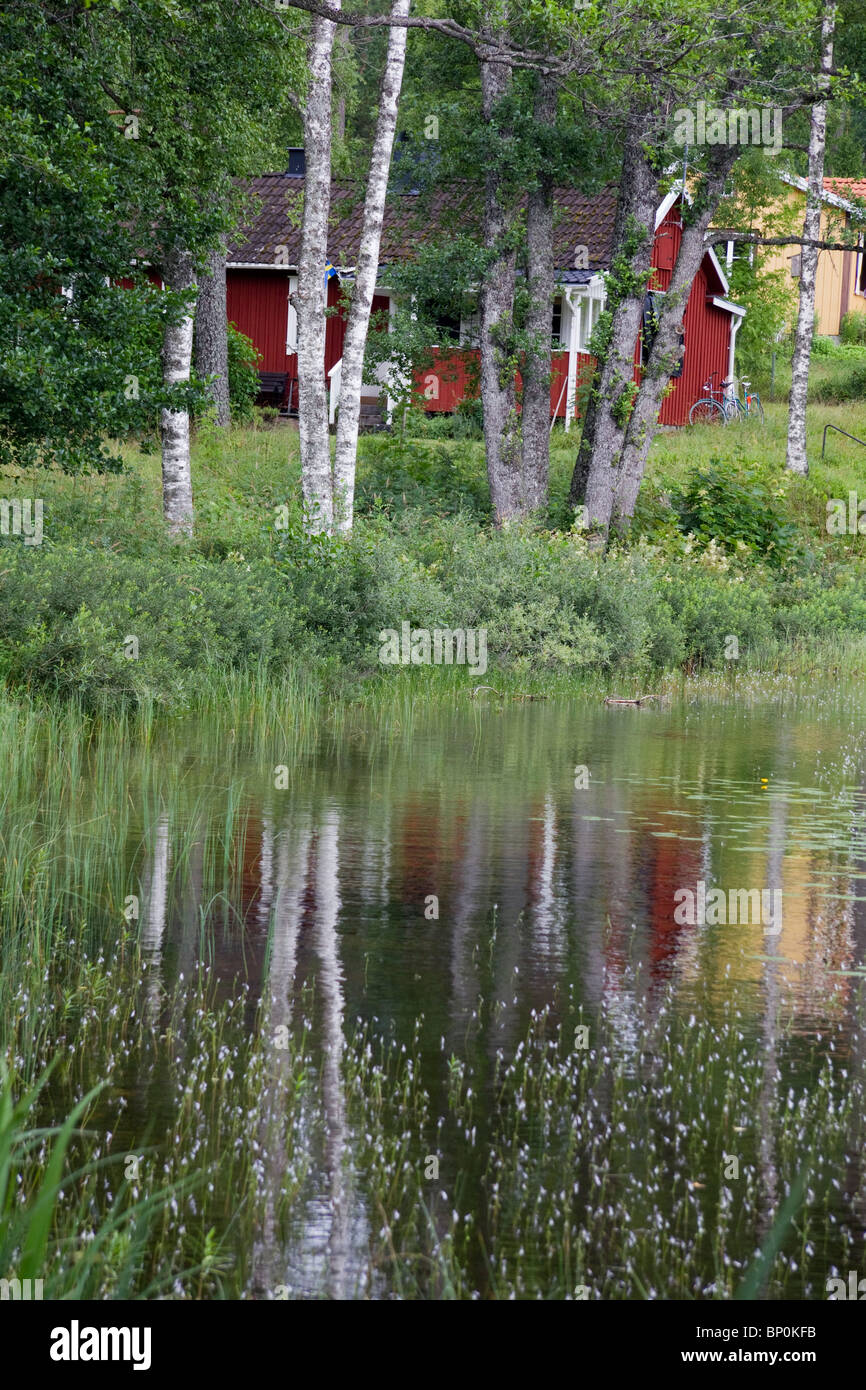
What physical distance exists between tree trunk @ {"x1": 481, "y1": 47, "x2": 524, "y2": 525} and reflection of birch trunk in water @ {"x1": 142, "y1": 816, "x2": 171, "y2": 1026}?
16703 mm

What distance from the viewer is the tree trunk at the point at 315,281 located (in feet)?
66.1

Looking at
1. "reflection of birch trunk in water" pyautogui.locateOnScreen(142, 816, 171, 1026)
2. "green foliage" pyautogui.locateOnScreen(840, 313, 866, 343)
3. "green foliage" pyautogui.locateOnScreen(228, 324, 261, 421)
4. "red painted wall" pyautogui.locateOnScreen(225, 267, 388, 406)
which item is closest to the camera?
"reflection of birch trunk in water" pyautogui.locateOnScreen(142, 816, 171, 1026)

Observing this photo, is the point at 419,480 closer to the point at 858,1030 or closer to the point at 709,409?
the point at 709,409

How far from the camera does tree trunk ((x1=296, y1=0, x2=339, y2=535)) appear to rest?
794 inches

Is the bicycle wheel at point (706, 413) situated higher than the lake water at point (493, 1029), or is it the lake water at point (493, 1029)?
the bicycle wheel at point (706, 413)

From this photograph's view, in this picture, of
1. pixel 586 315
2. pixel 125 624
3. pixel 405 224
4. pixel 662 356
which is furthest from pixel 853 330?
pixel 125 624

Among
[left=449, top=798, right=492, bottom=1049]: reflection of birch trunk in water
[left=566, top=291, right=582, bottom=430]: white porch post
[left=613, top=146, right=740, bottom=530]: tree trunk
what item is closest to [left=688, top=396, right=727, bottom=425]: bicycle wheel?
[left=566, top=291, right=582, bottom=430]: white porch post

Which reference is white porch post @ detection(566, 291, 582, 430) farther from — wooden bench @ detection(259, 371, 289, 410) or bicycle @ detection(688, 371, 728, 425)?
wooden bench @ detection(259, 371, 289, 410)

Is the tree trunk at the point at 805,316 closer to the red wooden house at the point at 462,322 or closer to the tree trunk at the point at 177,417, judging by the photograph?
the red wooden house at the point at 462,322

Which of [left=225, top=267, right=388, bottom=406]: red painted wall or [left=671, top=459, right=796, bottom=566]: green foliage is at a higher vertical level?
[left=225, top=267, right=388, bottom=406]: red painted wall

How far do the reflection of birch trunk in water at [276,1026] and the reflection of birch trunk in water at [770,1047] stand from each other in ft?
5.16

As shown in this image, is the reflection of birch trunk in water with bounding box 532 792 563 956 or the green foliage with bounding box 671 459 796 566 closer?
the reflection of birch trunk in water with bounding box 532 792 563 956

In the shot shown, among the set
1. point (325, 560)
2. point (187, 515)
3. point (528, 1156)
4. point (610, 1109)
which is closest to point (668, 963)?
point (610, 1109)

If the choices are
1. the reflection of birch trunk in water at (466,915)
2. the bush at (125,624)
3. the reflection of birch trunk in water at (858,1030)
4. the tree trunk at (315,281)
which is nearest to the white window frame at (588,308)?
the tree trunk at (315,281)
